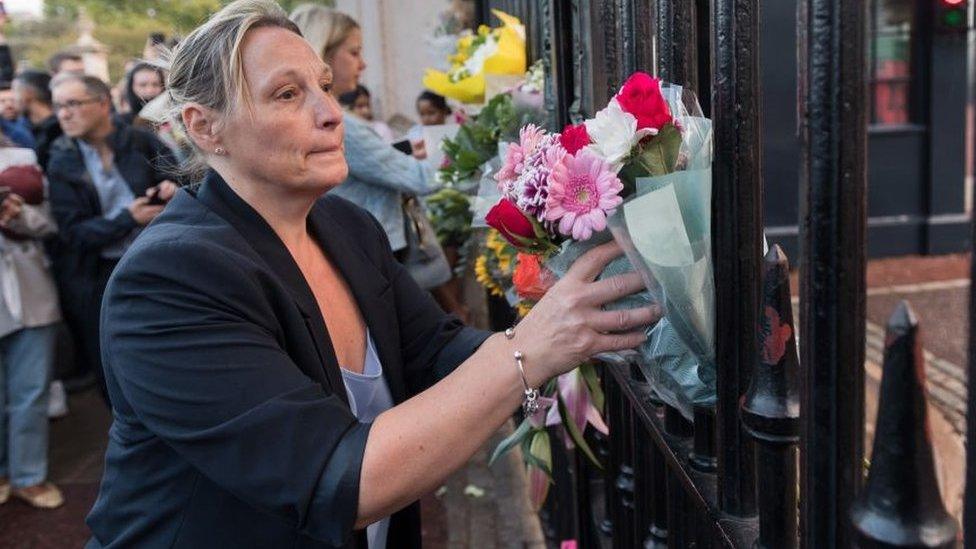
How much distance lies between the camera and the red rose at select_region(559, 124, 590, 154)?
1230mm

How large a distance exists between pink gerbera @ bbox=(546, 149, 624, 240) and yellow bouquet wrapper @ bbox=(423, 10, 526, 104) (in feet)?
6.25

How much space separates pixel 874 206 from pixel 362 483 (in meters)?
9.13

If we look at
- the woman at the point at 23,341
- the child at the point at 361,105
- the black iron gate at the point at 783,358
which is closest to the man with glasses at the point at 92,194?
the woman at the point at 23,341

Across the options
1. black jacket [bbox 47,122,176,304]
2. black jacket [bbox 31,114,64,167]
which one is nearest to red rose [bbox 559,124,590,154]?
black jacket [bbox 47,122,176,304]

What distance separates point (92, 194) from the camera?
187 inches

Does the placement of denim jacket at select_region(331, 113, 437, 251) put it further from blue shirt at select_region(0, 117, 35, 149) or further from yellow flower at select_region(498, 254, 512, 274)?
blue shirt at select_region(0, 117, 35, 149)

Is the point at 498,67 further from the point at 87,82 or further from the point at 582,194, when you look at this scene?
the point at 87,82

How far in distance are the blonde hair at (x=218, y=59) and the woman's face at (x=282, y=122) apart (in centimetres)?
2

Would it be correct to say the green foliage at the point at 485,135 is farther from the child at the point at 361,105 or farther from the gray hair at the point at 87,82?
the gray hair at the point at 87,82

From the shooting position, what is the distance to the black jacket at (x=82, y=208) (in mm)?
4637

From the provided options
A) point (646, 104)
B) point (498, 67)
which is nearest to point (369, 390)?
point (646, 104)

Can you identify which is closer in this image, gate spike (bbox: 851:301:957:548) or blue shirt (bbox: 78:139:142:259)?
gate spike (bbox: 851:301:957:548)

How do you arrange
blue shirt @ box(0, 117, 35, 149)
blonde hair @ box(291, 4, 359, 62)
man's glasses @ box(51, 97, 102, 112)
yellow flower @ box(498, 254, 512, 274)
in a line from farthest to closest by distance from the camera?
blue shirt @ box(0, 117, 35, 149), man's glasses @ box(51, 97, 102, 112), blonde hair @ box(291, 4, 359, 62), yellow flower @ box(498, 254, 512, 274)

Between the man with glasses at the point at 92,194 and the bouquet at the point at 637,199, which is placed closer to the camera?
the bouquet at the point at 637,199
